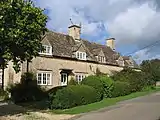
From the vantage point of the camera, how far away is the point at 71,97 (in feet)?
89.8

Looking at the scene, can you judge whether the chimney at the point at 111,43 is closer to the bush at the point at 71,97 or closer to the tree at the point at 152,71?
the tree at the point at 152,71

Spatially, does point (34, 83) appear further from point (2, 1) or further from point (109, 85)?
point (2, 1)

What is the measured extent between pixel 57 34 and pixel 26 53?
83.2 feet

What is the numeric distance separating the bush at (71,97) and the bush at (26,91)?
7.61 m

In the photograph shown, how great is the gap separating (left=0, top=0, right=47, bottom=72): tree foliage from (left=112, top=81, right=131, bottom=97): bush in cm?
1824

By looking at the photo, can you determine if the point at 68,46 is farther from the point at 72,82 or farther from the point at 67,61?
the point at 72,82

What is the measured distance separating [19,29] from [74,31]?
3050cm

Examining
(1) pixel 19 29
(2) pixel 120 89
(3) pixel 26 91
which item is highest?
(1) pixel 19 29

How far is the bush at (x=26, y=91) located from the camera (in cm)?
3373

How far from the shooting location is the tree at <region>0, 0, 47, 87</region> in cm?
1716

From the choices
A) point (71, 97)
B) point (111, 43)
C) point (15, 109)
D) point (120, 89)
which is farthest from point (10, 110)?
point (111, 43)

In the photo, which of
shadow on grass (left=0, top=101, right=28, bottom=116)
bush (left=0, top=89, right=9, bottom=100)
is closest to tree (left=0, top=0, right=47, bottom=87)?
shadow on grass (left=0, top=101, right=28, bottom=116)

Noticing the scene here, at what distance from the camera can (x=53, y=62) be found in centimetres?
3972

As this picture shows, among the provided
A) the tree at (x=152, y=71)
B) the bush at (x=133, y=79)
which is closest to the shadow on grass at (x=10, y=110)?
the bush at (x=133, y=79)
